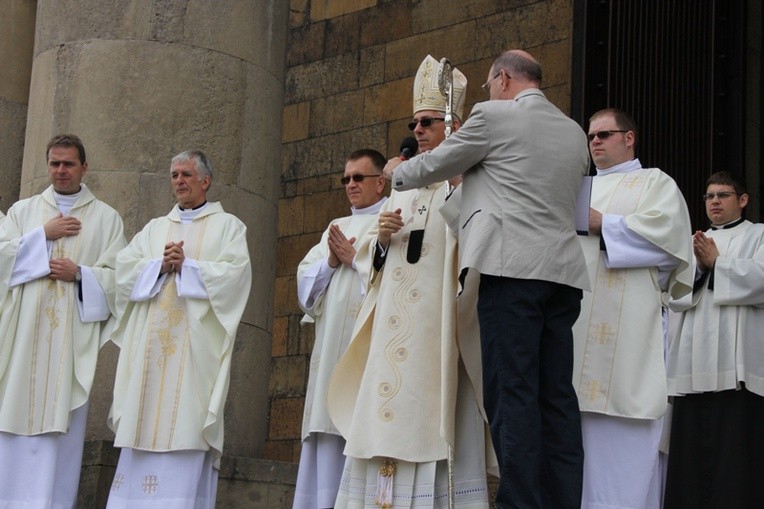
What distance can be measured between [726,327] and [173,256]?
3238mm

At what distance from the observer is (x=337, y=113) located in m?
13.9

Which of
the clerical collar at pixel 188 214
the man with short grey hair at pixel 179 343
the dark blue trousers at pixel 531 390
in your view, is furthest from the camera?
the clerical collar at pixel 188 214

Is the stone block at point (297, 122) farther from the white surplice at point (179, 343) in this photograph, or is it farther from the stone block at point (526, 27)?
the white surplice at point (179, 343)

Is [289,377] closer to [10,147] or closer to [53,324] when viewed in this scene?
[10,147]

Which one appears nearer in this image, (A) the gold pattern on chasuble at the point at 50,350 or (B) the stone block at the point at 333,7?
(A) the gold pattern on chasuble at the point at 50,350

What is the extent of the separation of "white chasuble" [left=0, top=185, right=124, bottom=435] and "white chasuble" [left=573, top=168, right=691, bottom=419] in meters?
2.98

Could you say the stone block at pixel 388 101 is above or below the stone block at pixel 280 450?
above

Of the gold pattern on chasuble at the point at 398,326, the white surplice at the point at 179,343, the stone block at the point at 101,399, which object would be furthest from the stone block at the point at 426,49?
the gold pattern on chasuble at the point at 398,326

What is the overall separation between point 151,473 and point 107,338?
40.6 inches

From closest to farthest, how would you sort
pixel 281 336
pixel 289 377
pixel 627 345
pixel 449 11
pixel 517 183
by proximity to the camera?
pixel 517 183 < pixel 627 345 < pixel 449 11 < pixel 289 377 < pixel 281 336

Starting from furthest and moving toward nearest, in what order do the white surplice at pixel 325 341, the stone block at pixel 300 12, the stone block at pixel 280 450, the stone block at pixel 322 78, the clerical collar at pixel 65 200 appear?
the stone block at pixel 300 12 < the stone block at pixel 322 78 < the stone block at pixel 280 450 < the clerical collar at pixel 65 200 < the white surplice at pixel 325 341

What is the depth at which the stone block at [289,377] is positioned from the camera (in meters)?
13.5

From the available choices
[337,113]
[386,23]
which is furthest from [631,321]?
[337,113]

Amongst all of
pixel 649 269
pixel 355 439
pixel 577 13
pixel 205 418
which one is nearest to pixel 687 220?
pixel 649 269
